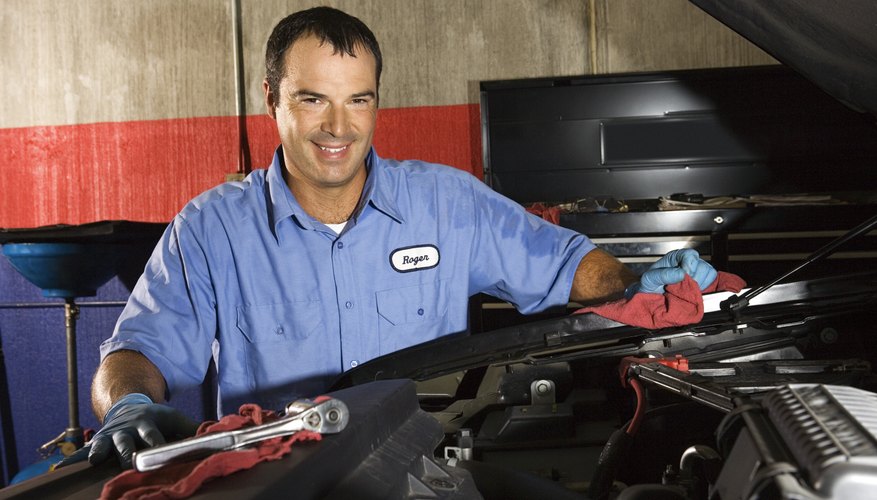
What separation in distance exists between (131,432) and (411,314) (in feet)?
3.16

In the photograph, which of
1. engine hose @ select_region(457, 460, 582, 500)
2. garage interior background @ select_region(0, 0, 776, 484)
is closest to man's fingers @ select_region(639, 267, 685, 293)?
engine hose @ select_region(457, 460, 582, 500)

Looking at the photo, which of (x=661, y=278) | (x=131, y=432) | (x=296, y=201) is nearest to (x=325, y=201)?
(x=296, y=201)

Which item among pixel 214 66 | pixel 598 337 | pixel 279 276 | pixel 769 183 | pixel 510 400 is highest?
pixel 214 66

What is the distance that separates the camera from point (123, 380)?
135cm

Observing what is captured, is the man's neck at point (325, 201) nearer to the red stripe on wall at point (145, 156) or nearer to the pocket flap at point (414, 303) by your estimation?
the pocket flap at point (414, 303)

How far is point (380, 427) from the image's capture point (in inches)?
32.4

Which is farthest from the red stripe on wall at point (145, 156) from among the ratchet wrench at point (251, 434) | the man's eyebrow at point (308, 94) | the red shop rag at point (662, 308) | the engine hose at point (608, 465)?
the ratchet wrench at point (251, 434)

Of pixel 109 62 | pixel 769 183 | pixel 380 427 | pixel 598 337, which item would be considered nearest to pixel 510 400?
pixel 598 337

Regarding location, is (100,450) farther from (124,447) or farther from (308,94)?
(308,94)

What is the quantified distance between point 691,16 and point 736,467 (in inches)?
132

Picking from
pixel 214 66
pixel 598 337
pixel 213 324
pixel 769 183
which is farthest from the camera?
pixel 214 66

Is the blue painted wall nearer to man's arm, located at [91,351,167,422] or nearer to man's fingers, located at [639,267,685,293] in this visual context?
man's arm, located at [91,351,167,422]

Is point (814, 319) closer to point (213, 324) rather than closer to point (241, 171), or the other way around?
point (213, 324)

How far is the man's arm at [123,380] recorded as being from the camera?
131 cm
